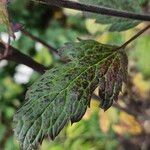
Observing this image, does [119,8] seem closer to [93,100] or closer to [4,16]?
[4,16]

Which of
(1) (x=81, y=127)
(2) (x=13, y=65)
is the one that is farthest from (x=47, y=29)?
(1) (x=81, y=127)

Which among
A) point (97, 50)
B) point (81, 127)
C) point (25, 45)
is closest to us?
point (97, 50)

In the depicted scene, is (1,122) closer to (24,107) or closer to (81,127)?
(81,127)

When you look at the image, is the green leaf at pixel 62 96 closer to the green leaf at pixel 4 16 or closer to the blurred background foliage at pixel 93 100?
the green leaf at pixel 4 16

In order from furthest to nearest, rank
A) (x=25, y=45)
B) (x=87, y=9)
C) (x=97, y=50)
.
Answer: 1. (x=25, y=45)
2. (x=97, y=50)
3. (x=87, y=9)

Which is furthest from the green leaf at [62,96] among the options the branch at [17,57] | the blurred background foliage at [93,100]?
the blurred background foliage at [93,100]
